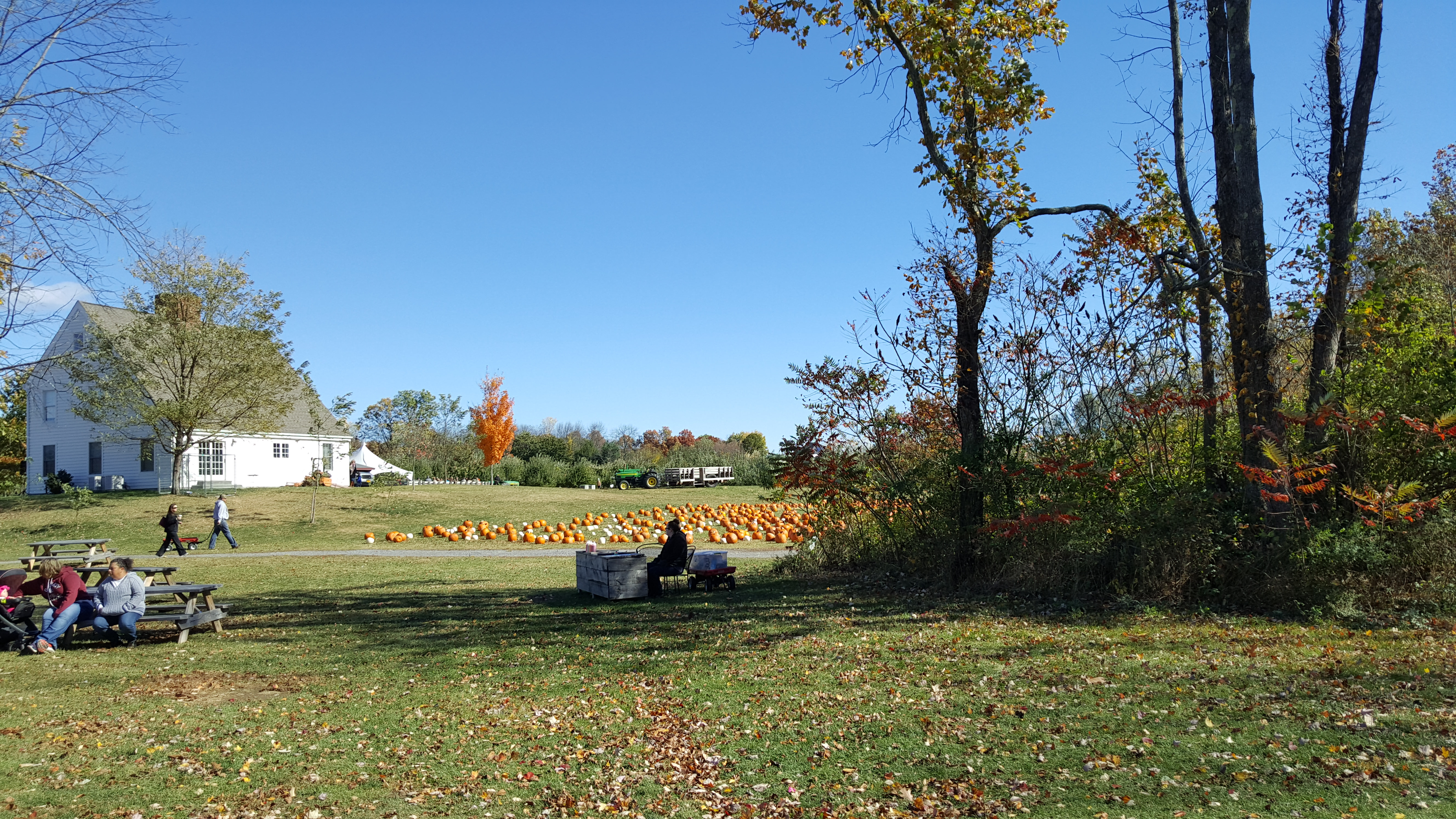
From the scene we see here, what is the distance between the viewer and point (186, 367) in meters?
30.0

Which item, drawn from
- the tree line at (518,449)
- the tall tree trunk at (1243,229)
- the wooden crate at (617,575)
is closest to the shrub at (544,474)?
the tree line at (518,449)

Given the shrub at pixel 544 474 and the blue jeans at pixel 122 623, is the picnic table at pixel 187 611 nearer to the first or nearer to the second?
the blue jeans at pixel 122 623

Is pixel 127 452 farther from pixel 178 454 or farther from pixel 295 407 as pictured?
pixel 295 407

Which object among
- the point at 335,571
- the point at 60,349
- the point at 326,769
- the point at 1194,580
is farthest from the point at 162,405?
the point at 1194,580

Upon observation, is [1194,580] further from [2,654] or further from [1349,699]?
[2,654]

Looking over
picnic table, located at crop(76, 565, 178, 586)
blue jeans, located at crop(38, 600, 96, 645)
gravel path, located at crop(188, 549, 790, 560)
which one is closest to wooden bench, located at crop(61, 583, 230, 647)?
blue jeans, located at crop(38, 600, 96, 645)

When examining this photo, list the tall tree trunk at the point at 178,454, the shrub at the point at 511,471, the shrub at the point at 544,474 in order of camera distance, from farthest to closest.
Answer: the shrub at the point at 511,471
the shrub at the point at 544,474
the tall tree trunk at the point at 178,454

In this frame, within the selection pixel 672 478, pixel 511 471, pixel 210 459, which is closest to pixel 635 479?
pixel 672 478

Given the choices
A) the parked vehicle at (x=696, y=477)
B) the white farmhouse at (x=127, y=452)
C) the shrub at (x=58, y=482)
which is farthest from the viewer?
the parked vehicle at (x=696, y=477)

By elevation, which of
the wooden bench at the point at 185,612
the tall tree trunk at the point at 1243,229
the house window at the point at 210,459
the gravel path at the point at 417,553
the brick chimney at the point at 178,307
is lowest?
the gravel path at the point at 417,553

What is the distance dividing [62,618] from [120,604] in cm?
52

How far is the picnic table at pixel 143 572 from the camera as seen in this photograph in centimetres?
1113

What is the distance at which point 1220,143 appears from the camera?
10.7m

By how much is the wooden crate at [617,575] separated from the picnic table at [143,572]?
5310mm
